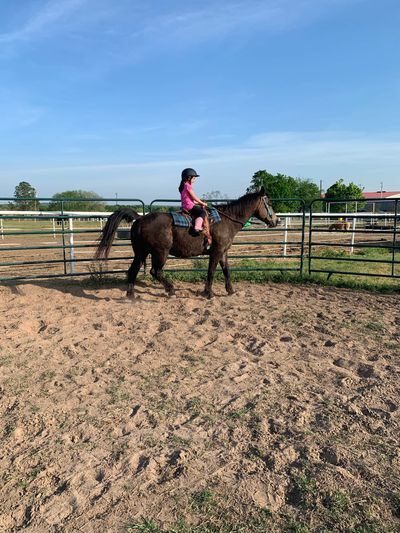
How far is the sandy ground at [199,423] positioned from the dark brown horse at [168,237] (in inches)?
53.9

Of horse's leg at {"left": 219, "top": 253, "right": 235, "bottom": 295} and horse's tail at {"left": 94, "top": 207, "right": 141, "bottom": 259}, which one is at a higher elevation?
horse's tail at {"left": 94, "top": 207, "right": 141, "bottom": 259}

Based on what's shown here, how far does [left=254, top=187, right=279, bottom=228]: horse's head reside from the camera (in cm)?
760

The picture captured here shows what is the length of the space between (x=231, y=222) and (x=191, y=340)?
121 inches

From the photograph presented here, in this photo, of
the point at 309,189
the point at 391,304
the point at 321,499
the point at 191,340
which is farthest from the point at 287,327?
the point at 309,189

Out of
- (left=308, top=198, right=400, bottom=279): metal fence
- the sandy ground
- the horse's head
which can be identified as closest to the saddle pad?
the horse's head

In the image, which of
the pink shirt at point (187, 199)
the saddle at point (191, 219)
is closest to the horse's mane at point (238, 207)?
the saddle at point (191, 219)

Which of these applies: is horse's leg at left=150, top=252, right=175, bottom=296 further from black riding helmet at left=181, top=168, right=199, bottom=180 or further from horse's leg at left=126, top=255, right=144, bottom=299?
black riding helmet at left=181, top=168, right=199, bottom=180

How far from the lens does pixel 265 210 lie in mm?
7711

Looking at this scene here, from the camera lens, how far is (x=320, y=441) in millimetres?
2719

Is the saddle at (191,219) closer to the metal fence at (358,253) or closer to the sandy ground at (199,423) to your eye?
the sandy ground at (199,423)

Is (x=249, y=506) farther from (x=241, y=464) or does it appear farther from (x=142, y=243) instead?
(x=142, y=243)

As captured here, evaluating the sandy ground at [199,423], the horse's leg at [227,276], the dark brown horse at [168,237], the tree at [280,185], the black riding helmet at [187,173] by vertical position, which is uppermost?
the tree at [280,185]

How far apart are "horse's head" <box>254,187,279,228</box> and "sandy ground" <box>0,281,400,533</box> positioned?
8.63ft

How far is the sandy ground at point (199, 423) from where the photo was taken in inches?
84.2
